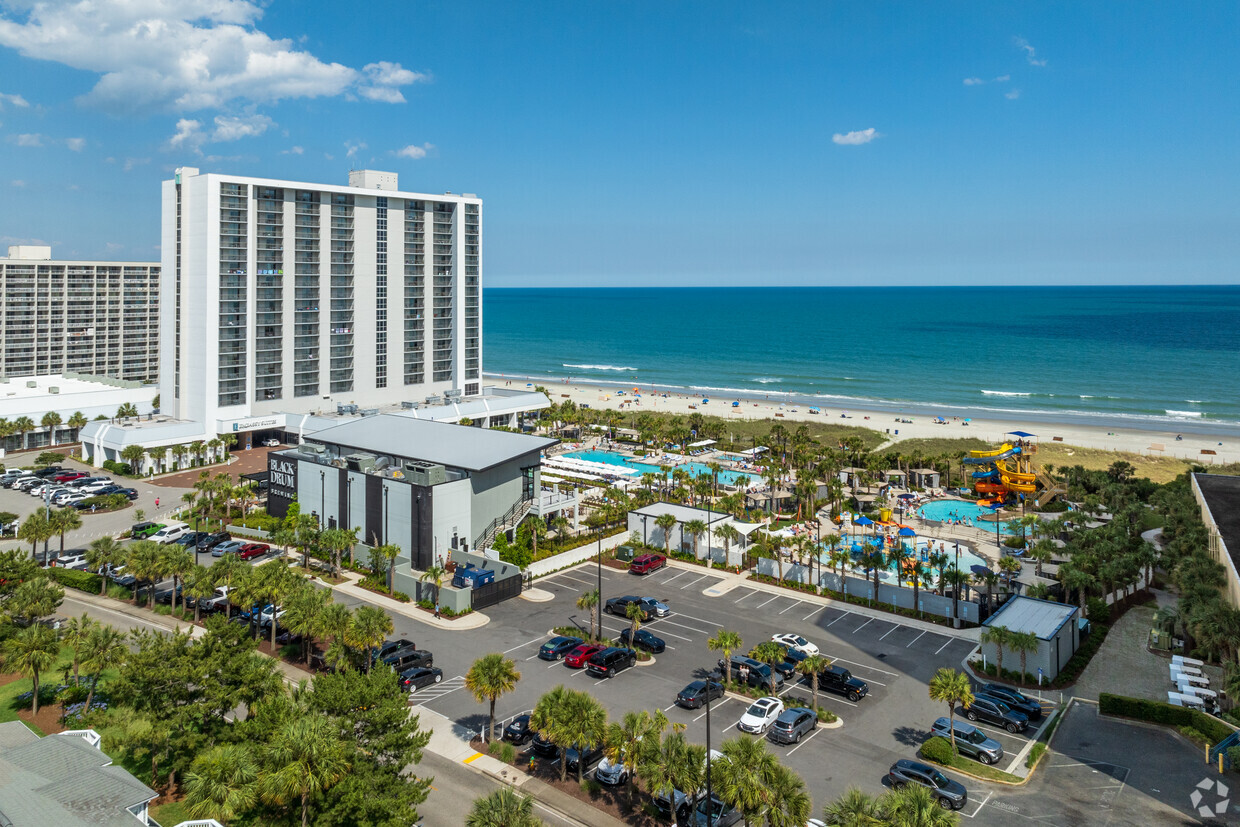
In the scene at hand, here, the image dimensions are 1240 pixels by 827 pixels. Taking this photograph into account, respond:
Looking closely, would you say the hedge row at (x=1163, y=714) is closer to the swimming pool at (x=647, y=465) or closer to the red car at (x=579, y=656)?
the red car at (x=579, y=656)

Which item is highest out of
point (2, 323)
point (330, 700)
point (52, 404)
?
point (2, 323)

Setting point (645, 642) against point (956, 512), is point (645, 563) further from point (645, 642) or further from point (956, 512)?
point (956, 512)

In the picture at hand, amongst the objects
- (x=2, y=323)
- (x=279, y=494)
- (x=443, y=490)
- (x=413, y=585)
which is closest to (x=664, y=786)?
(x=413, y=585)

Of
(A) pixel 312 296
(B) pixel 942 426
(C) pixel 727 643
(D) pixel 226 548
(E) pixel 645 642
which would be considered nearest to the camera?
(C) pixel 727 643

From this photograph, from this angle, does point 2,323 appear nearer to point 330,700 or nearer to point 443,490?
point 443,490

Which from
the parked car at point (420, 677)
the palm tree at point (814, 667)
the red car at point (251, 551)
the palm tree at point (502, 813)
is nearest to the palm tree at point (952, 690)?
the palm tree at point (814, 667)

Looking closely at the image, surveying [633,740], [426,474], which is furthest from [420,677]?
[426,474]

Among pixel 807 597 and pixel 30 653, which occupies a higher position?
pixel 30 653

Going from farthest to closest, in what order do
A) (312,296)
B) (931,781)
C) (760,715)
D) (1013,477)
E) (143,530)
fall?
(312,296) < (1013,477) < (143,530) < (760,715) < (931,781)
